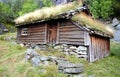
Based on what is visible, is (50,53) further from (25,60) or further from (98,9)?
(98,9)

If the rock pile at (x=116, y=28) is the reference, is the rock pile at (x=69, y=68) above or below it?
below

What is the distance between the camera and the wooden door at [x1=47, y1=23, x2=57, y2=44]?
1825 centimetres

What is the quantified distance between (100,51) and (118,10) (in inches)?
724

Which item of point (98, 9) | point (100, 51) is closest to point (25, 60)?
point (100, 51)

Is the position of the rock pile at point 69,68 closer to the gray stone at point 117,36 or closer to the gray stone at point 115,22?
the gray stone at point 117,36

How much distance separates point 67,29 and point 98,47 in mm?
2835

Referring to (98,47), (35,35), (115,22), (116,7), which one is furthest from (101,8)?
(98,47)

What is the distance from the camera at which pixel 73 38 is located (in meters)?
16.8

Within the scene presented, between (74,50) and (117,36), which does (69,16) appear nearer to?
(74,50)

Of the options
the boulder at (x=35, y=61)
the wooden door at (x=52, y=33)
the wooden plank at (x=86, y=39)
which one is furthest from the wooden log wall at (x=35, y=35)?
the boulder at (x=35, y=61)

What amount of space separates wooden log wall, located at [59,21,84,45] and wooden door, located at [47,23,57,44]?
26.5 inches

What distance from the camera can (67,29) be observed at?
17.2 meters

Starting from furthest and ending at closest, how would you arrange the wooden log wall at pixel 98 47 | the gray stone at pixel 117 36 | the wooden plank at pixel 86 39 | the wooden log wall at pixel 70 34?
the gray stone at pixel 117 36 < the wooden log wall at pixel 98 47 < the wooden log wall at pixel 70 34 < the wooden plank at pixel 86 39

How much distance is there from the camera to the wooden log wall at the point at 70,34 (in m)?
16.4
